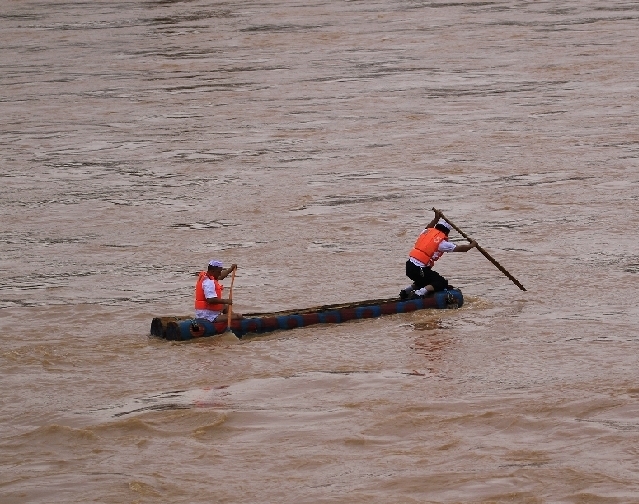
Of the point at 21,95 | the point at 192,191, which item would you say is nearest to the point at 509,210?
Answer: the point at 192,191

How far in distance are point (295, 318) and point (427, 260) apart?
7.15 feet

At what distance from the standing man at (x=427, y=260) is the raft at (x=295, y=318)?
16 cm

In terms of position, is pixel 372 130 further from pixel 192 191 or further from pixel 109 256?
pixel 109 256

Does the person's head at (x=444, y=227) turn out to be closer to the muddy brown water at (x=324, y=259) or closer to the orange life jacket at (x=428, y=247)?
the orange life jacket at (x=428, y=247)

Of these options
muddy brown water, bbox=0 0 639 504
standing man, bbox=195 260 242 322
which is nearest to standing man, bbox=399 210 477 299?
muddy brown water, bbox=0 0 639 504

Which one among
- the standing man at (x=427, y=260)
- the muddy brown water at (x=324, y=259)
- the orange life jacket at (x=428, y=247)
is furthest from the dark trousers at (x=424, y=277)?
the muddy brown water at (x=324, y=259)

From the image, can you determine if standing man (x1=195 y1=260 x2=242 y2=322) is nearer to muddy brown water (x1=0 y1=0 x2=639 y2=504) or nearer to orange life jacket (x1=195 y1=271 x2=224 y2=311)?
orange life jacket (x1=195 y1=271 x2=224 y2=311)

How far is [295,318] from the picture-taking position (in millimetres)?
16906

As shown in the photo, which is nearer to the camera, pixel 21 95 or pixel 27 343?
pixel 27 343

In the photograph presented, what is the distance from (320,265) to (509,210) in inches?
188

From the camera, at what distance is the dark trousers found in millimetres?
17938

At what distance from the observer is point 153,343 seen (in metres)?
16.8

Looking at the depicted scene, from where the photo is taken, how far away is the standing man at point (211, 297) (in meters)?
16.4

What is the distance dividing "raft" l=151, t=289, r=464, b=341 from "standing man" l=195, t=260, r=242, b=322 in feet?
0.27
